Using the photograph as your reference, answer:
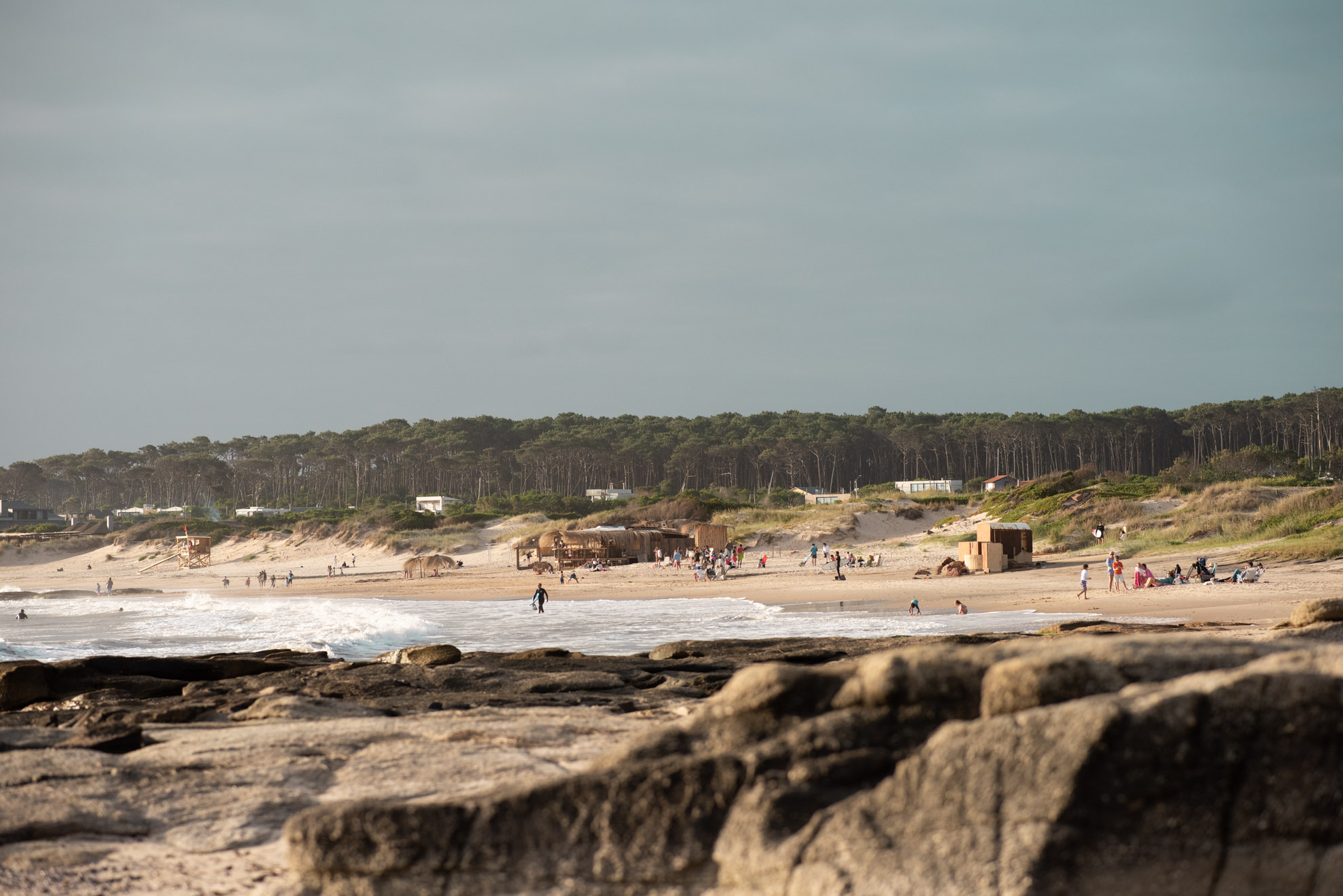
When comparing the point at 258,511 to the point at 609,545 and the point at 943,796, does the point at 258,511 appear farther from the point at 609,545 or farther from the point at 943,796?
the point at 943,796

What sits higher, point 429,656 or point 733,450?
point 733,450

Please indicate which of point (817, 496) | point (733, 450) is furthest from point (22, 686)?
point (733, 450)

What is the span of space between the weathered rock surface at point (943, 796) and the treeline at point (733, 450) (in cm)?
8538

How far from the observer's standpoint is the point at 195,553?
214 feet

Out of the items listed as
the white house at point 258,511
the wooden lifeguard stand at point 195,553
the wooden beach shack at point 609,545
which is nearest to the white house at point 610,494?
the white house at point 258,511

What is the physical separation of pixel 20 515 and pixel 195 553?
5544 centimetres

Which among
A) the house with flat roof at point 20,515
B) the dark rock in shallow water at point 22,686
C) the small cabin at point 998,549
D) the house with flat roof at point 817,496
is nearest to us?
the dark rock in shallow water at point 22,686

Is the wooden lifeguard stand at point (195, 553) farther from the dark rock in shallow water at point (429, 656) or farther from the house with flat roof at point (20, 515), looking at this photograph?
the dark rock in shallow water at point (429, 656)

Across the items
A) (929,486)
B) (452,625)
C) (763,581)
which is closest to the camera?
(452,625)

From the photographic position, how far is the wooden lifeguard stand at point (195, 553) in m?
65.0

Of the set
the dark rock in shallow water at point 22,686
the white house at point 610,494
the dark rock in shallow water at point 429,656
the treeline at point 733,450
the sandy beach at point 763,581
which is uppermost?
the treeline at point 733,450

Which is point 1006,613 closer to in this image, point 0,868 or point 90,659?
point 90,659

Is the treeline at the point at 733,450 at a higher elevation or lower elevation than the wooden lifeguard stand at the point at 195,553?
higher

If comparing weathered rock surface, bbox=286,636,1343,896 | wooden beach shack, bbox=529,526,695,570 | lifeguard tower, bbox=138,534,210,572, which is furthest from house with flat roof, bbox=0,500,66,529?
weathered rock surface, bbox=286,636,1343,896
